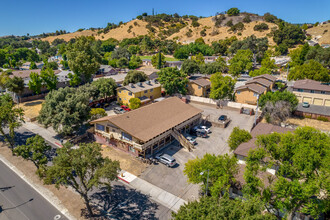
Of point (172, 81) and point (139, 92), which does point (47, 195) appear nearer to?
point (139, 92)

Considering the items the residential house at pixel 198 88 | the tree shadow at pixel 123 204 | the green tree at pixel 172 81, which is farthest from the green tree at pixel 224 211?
the residential house at pixel 198 88

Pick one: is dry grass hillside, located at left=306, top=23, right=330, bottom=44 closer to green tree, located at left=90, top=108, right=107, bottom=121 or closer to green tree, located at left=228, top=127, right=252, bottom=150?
green tree, located at left=228, top=127, right=252, bottom=150

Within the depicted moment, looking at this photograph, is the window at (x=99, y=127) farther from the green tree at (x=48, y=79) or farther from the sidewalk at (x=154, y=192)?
the green tree at (x=48, y=79)

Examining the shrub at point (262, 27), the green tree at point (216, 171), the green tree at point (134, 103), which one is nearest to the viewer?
the green tree at point (216, 171)

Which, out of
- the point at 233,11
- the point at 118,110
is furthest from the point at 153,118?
the point at 233,11

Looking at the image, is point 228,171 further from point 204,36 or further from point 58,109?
point 204,36
